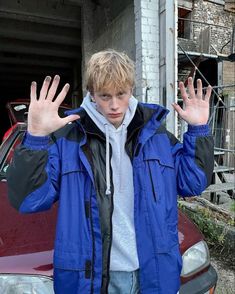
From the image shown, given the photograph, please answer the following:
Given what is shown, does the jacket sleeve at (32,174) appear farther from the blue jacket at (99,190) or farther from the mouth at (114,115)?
the mouth at (114,115)

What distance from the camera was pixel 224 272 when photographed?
3.39m

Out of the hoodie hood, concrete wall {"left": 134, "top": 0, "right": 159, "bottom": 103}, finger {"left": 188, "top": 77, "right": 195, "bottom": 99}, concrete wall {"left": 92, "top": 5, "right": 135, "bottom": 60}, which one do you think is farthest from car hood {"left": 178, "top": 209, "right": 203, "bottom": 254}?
concrete wall {"left": 92, "top": 5, "right": 135, "bottom": 60}

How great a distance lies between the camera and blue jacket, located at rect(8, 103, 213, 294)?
1.45 m

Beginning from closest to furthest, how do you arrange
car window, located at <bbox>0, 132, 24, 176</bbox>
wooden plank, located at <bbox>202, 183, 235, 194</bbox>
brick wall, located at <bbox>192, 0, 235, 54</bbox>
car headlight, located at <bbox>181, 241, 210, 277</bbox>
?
car headlight, located at <bbox>181, 241, 210, 277</bbox> < car window, located at <bbox>0, 132, 24, 176</bbox> < wooden plank, located at <bbox>202, 183, 235, 194</bbox> < brick wall, located at <bbox>192, 0, 235, 54</bbox>

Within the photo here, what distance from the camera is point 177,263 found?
64.1 inches

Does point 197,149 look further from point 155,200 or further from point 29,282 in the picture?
point 29,282

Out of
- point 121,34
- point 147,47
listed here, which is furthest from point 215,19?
point 147,47

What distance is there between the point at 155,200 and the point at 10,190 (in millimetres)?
644

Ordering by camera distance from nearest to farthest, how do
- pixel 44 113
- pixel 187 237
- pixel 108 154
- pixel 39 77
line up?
pixel 44 113, pixel 108 154, pixel 187 237, pixel 39 77

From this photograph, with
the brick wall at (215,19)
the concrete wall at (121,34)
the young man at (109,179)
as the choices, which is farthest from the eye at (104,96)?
the brick wall at (215,19)

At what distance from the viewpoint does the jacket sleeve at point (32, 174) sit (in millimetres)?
1402

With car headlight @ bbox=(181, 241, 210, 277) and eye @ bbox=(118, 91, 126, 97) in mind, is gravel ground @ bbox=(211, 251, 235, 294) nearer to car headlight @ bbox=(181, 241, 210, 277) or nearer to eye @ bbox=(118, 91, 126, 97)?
car headlight @ bbox=(181, 241, 210, 277)

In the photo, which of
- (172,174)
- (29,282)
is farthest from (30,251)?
(172,174)

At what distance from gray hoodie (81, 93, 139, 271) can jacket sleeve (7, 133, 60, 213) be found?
257 millimetres
